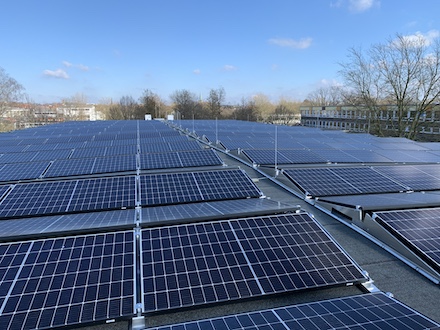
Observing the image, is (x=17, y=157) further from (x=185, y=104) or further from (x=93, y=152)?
(x=185, y=104)

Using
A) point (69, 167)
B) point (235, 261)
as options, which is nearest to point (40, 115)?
point (69, 167)

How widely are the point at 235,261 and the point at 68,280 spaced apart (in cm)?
341

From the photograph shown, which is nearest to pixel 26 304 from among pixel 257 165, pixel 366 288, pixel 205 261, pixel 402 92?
pixel 205 261

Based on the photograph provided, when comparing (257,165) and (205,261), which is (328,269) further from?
(257,165)

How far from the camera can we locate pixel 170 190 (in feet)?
35.5

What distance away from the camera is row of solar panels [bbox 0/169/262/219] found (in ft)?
31.7

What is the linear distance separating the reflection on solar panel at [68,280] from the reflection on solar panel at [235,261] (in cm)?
48

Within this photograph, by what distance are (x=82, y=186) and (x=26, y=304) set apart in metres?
6.69

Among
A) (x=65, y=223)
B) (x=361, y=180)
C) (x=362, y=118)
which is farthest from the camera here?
(x=362, y=118)

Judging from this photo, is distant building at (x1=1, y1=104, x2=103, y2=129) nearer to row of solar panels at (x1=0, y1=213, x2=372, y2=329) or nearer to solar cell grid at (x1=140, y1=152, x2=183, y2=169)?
solar cell grid at (x1=140, y1=152, x2=183, y2=169)

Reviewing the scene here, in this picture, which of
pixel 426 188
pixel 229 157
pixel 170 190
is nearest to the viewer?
pixel 170 190

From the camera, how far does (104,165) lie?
1474 centimetres

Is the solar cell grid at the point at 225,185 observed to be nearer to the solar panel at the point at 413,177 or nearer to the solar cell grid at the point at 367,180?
the solar cell grid at the point at 367,180

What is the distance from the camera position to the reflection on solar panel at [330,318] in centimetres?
431
